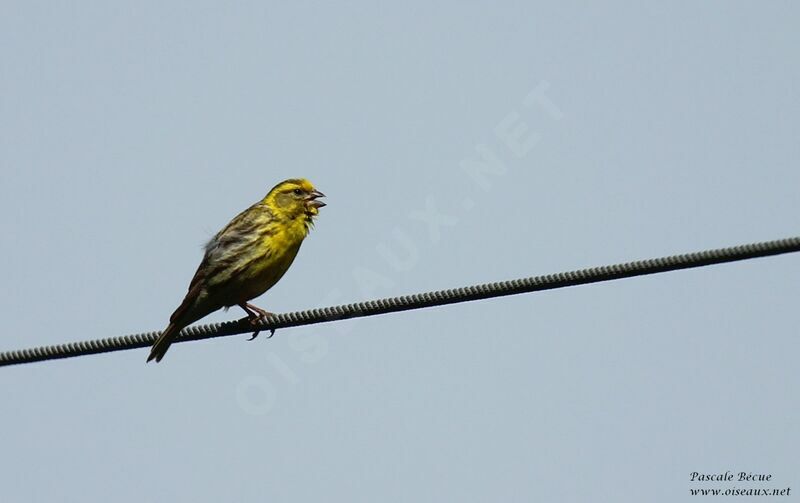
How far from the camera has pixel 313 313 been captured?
848 centimetres

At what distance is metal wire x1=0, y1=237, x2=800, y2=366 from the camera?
275 inches

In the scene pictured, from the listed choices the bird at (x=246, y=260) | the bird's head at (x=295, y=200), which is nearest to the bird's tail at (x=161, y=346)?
the bird at (x=246, y=260)

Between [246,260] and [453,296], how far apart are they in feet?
11.6

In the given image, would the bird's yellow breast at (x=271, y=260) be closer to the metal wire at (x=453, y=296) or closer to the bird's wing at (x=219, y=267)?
the bird's wing at (x=219, y=267)

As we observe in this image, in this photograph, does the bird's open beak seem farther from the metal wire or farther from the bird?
the metal wire

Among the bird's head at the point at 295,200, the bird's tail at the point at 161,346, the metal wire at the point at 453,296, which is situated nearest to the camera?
the metal wire at the point at 453,296

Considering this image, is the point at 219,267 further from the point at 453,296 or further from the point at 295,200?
the point at 453,296

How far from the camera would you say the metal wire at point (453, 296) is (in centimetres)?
697

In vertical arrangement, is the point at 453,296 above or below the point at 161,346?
above

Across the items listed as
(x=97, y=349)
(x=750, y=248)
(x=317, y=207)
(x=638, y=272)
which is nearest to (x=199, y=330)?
(x=97, y=349)

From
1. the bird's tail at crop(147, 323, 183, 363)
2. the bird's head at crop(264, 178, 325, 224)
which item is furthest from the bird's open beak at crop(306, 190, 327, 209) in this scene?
the bird's tail at crop(147, 323, 183, 363)

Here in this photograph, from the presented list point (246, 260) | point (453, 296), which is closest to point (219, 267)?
point (246, 260)

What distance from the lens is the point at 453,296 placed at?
7785 mm

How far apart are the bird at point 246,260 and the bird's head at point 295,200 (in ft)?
0.04
